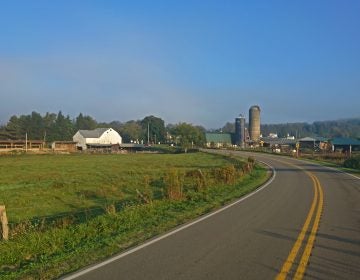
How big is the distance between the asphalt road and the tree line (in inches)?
4201

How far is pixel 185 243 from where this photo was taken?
34.8 ft

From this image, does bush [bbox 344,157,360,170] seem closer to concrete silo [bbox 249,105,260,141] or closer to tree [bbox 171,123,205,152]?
tree [bbox 171,123,205,152]

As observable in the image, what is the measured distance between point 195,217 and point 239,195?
7682 millimetres

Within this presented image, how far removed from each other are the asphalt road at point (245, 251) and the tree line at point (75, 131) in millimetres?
106702

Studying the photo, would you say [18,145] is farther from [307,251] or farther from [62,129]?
[307,251]

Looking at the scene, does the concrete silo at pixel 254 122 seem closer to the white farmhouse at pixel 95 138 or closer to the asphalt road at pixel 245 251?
the white farmhouse at pixel 95 138

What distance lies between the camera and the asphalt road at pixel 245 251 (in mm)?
8008

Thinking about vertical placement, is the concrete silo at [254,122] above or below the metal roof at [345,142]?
above

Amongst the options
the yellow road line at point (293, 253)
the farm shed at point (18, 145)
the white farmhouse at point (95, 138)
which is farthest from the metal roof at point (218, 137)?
the yellow road line at point (293, 253)

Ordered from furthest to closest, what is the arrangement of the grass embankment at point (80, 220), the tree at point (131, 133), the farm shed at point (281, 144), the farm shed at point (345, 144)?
the tree at point (131, 133)
the farm shed at point (281, 144)
the farm shed at point (345, 144)
the grass embankment at point (80, 220)

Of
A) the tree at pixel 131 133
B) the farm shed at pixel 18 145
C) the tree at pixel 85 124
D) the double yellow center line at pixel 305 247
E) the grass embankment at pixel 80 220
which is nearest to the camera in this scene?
the double yellow center line at pixel 305 247

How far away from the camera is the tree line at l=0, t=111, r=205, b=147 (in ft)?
452

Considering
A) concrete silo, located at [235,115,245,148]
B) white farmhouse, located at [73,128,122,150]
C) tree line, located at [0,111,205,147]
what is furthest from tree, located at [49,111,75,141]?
concrete silo, located at [235,115,245,148]

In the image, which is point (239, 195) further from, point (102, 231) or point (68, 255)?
point (68, 255)
